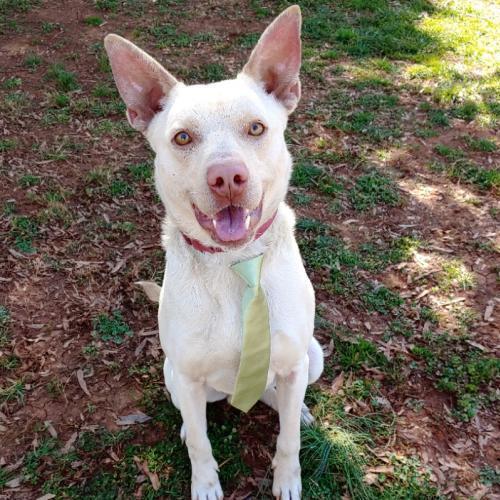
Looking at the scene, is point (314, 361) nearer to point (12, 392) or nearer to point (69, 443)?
point (69, 443)

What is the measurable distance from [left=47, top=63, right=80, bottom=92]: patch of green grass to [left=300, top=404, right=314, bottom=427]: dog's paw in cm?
552

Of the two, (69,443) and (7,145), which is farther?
(7,145)

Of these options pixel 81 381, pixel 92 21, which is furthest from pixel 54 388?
pixel 92 21

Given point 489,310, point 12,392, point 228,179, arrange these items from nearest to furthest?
point 228,179 → point 12,392 → point 489,310

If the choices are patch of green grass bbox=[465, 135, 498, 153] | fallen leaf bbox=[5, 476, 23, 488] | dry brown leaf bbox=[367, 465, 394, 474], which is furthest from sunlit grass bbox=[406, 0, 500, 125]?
fallen leaf bbox=[5, 476, 23, 488]

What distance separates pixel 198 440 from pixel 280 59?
214 cm

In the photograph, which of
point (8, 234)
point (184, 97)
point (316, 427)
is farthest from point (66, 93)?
point (316, 427)

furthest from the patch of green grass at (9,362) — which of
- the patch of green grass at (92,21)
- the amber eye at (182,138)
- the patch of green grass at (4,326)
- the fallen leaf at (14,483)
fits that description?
the patch of green grass at (92,21)

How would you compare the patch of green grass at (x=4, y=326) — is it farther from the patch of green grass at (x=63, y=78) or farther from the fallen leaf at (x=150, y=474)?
the patch of green grass at (x=63, y=78)

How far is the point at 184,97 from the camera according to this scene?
8.38ft

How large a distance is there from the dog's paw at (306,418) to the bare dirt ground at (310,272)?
11 cm

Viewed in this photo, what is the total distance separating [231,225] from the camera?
2389 mm

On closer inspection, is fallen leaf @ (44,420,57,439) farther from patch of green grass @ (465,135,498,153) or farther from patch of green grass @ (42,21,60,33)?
patch of green grass @ (42,21,60,33)

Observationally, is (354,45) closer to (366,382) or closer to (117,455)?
(366,382)
